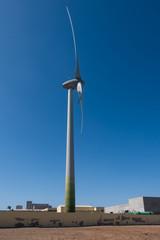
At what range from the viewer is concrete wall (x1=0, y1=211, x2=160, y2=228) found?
103 feet

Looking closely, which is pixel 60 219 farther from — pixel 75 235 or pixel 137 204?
pixel 137 204

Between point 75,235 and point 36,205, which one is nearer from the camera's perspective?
point 75,235

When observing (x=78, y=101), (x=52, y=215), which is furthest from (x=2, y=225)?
(x=78, y=101)

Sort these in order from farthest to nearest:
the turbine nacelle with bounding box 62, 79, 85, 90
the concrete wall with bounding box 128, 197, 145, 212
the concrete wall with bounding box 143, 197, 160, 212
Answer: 1. the concrete wall with bounding box 128, 197, 145, 212
2. the concrete wall with bounding box 143, 197, 160, 212
3. the turbine nacelle with bounding box 62, 79, 85, 90

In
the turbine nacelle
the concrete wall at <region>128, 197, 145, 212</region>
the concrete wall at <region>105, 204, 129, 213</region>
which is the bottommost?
the concrete wall at <region>105, 204, 129, 213</region>

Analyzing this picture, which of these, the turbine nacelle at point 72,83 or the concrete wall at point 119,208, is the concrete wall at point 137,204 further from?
the turbine nacelle at point 72,83

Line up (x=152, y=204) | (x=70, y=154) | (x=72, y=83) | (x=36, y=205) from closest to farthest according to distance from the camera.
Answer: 1. (x=70, y=154)
2. (x=72, y=83)
3. (x=152, y=204)
4. (x=36, y=205)

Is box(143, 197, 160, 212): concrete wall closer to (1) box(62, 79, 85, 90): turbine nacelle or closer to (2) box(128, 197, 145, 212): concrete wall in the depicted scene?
(2) box(128, 197, 145, 212): concrete wall

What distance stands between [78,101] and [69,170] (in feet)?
54.8

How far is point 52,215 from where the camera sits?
110ft

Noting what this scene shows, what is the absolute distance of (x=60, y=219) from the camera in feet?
111

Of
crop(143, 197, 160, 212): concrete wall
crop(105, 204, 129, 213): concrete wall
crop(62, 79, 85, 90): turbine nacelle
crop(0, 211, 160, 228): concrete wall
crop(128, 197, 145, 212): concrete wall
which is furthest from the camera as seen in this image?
crop(105, 204, 129, 213): concrete wall

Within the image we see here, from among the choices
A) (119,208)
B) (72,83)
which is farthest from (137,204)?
(72,83)

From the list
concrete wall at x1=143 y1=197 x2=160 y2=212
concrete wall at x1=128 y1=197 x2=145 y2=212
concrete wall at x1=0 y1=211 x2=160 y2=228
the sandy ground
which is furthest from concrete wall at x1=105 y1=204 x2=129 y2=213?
the sandy ground
